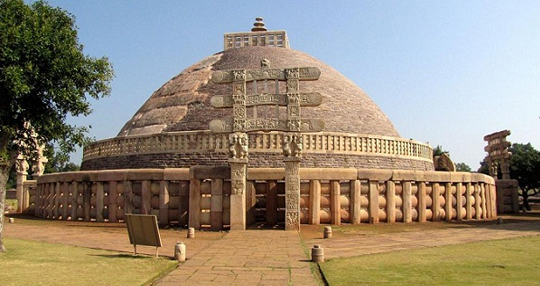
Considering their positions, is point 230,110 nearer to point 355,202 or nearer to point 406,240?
point 355,202

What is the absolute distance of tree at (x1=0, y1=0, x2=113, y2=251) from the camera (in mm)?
8297

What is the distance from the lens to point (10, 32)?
27.0 feet

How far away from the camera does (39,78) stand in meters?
8.65

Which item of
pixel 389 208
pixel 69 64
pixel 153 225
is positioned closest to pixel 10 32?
pixel 69 64

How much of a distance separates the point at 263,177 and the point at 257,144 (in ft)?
18.2

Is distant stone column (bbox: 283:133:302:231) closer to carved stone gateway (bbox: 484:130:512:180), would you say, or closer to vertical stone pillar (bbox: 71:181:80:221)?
vertical stone pillar (bbox: 71:181:80:221)

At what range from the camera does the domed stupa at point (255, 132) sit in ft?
61.1

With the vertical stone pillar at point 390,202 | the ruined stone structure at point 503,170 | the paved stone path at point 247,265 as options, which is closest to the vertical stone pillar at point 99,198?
the paved stone path at point 247,265

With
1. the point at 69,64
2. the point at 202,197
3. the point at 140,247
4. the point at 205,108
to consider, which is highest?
the point at 205,108

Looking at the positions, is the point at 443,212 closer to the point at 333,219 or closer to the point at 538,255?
the point at 333,219

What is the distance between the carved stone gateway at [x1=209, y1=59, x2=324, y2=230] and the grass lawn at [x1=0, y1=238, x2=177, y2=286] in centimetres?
449

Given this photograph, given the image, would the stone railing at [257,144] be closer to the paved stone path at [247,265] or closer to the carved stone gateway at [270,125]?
the carved stone gateway at [270,125]

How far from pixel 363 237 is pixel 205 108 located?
1357 cm

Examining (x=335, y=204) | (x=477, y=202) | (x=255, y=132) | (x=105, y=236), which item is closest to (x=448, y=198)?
(x=477, y=202)
